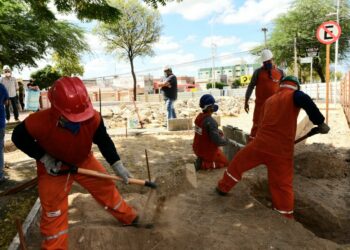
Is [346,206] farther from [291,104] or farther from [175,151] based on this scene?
[175,151]

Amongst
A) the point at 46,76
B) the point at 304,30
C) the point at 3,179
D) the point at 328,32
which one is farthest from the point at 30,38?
the point at 304,30

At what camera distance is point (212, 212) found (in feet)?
13.3

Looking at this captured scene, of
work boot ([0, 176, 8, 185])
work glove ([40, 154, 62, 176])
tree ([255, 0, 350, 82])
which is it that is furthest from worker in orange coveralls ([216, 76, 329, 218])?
tree ([255, 0, 350, 82])

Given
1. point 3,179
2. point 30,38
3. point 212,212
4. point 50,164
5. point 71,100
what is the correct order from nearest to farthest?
1. point 71,100
2. point 50,164
3. point 212,212
4. point 3,179
5. point 30,38

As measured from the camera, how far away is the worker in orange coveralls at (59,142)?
9.44ft

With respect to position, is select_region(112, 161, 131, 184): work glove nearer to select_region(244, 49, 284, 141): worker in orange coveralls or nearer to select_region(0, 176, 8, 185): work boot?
select_region(0, 176, 8, 185): work boot

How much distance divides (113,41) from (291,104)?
80.0 feet

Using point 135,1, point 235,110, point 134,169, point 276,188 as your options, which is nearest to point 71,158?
point 276,188

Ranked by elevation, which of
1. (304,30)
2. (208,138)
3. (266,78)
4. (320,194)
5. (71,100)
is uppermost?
(304,30)

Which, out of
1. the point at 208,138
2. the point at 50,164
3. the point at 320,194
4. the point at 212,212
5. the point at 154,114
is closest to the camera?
the point at 50,164

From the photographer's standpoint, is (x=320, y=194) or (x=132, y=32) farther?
(x=132, y=32)

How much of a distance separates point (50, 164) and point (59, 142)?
0.21m

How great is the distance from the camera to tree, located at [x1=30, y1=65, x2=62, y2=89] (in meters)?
33.8

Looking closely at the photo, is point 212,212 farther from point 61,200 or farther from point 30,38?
point 30,38
